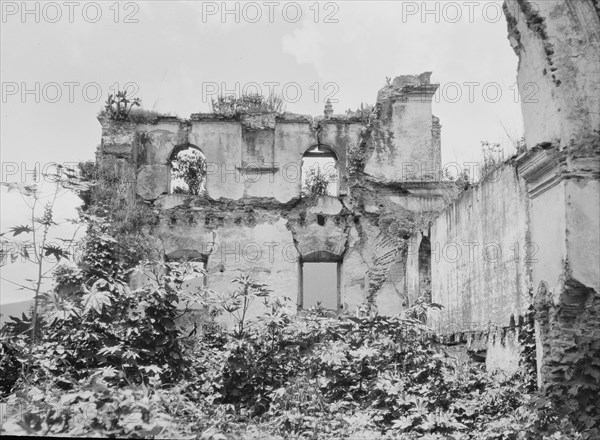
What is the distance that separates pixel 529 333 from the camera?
21.7ft

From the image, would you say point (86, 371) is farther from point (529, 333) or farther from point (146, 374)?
point (529, 333)

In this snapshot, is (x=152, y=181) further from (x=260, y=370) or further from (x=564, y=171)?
(x=564, y=171)

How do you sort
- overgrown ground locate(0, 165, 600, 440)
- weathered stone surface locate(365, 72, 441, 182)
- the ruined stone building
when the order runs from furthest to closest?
weathered stone surface locate(365, 72, 441, 182)
the ruined stone building
overgrown ground locate(0, 165, 600, 440)

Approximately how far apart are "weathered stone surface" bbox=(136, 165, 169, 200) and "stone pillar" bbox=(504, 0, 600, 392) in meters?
10.6

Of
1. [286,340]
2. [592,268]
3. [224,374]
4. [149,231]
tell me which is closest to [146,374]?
[224,374]

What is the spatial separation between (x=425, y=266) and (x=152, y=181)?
6.32 m

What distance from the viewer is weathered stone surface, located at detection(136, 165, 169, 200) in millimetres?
14805

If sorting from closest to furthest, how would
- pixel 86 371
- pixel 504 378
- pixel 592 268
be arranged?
1. pixel 592 268
2. pixel 86 371
3. pixel 504 378

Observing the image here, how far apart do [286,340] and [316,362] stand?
0.35 metres

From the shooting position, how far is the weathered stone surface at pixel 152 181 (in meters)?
14.8

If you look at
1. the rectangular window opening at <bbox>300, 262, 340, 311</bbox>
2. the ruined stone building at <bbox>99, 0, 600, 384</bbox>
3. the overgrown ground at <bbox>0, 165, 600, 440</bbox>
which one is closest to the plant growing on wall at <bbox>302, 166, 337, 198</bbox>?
the ruined stone building at <bbox>99, 0, 600, 384</bbox>

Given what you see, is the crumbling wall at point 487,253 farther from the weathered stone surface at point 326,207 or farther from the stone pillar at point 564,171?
the weathered stone surface at point 326,207

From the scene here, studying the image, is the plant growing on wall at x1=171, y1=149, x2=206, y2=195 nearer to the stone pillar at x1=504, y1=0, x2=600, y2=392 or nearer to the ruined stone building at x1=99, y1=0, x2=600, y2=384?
the ruined stone building at x1=99, y1=0, x2=600, y2=384

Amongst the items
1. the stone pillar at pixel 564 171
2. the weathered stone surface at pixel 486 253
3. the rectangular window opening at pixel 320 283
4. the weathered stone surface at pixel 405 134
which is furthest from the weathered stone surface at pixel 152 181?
the stone pillar at pixel 564 171
